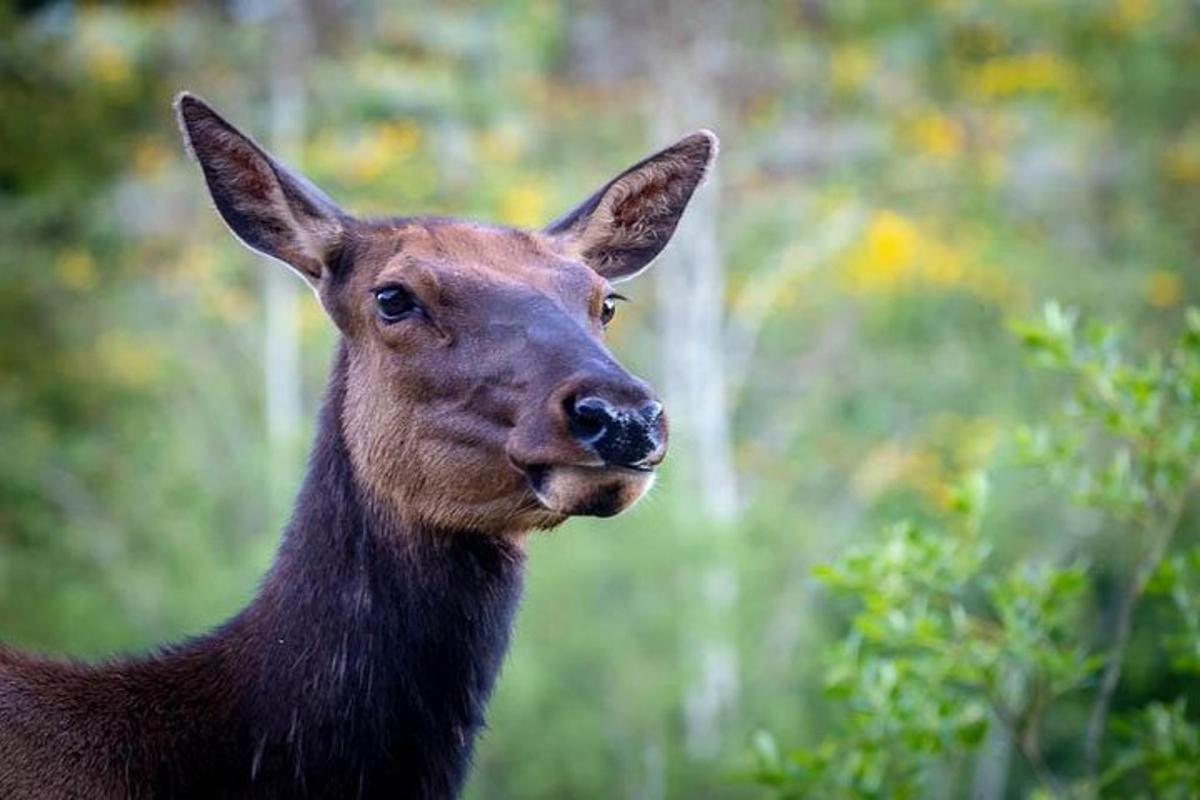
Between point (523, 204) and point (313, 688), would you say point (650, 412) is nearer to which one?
point (313, 688)

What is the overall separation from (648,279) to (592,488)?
98.8 feet

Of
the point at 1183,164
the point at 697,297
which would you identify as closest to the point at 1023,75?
the point at 1183,164

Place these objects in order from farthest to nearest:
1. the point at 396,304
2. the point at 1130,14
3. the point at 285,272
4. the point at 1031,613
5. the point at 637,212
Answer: the point at 1130,14, the point at 285,272, the point at 1031,613, the point at 637,212, the point at 396,304

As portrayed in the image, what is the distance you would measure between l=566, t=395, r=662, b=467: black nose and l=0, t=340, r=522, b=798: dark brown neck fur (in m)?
0.74

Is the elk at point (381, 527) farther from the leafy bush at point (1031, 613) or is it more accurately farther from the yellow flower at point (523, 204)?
the yellow flower at point (523, 204)

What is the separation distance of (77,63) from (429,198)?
7976 millimetres

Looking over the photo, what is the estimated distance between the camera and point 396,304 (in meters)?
6.48

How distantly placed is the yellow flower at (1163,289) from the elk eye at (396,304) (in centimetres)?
2981

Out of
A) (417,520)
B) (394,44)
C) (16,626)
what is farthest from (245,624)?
(394,44)

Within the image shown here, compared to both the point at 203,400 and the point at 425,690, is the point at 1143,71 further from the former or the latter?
the point at 425,690

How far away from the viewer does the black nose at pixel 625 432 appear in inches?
223

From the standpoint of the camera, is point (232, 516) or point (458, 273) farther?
point (232, 516)

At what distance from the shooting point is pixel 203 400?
105 feet

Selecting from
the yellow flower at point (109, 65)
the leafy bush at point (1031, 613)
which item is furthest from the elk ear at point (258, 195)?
the yellow flower at point (109, 65)
